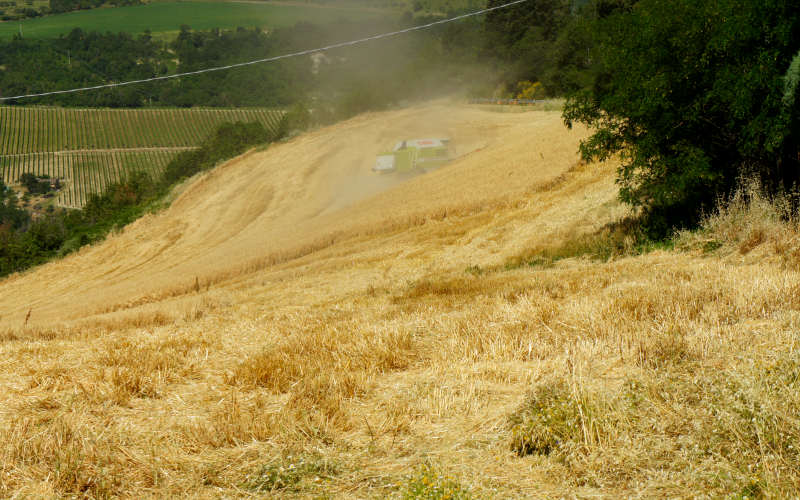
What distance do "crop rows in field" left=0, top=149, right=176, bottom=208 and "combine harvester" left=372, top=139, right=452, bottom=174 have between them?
377ft

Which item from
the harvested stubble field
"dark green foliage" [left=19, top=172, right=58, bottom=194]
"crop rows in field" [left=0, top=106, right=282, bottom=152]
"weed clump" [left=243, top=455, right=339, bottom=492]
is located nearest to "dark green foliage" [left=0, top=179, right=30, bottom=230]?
"dark green foliage" [left=19, top=172, right=58, bottom=194]

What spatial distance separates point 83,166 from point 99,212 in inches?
2558

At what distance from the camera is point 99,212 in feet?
311

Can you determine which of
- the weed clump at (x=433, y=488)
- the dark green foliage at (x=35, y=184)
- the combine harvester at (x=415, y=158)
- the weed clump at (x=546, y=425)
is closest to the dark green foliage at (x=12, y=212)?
the dark green foliage at (x=35, y=184)

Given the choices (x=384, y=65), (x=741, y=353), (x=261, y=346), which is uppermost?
(x=384, y=65)

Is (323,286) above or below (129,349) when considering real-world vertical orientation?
below

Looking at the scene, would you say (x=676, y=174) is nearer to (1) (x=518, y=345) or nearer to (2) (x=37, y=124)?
(1) (x=518, y=345)

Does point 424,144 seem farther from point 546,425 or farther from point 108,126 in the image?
point 108,126

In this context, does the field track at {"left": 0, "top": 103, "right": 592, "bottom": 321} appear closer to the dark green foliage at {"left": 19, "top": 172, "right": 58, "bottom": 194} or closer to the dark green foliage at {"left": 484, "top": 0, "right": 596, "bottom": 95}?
the dark green foliage at {"left": 484, "top": 0, "right": 596, "bottom": 95}

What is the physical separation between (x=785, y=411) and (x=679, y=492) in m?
1.06

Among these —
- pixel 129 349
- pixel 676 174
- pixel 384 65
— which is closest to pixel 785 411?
pixel 129 349

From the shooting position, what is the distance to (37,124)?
16288 centimetres

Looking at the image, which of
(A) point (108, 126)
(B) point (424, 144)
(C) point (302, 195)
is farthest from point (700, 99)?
(A) point (108, 126)

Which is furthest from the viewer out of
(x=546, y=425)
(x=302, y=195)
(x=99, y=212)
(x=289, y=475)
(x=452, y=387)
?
(x=99, y=212)
